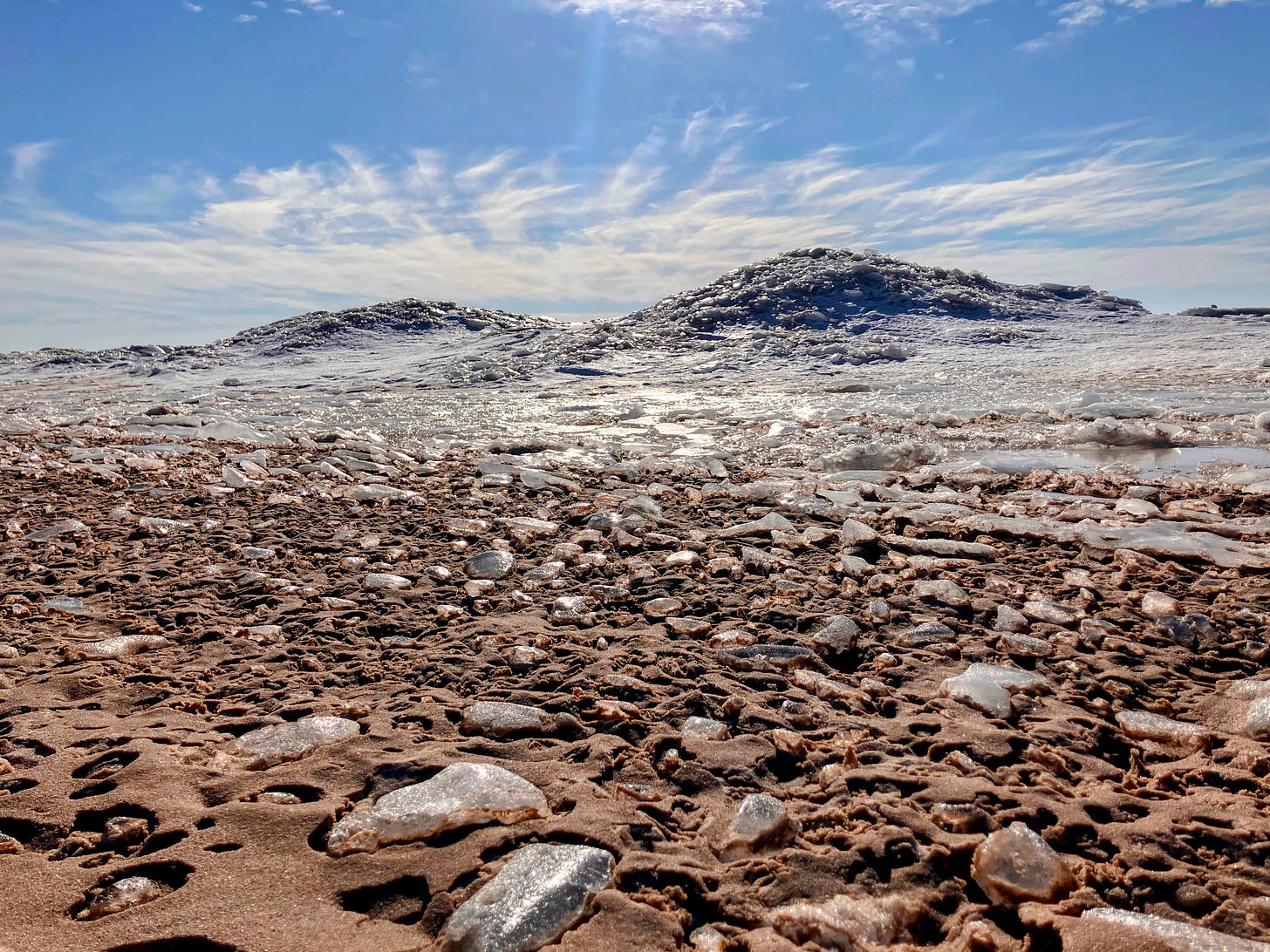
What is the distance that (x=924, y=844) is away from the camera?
1.29m

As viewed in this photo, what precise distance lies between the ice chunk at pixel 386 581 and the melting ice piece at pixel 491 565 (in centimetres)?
25

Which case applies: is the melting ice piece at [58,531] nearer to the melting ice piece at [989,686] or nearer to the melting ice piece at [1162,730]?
the melting ice piece at [989,686]

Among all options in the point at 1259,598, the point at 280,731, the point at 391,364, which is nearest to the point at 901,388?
the point at 1259,598

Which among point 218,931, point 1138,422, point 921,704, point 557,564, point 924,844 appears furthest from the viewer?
point 1138,422

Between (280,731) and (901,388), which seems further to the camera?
(901,388)

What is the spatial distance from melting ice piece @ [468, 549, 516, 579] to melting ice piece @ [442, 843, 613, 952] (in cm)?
165

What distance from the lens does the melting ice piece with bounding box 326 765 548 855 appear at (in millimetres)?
1301

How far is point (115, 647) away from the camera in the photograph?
211cm

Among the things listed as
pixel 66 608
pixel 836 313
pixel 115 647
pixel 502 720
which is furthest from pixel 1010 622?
pixel 836 313

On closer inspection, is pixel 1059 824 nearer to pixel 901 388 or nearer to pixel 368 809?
pixel 368 809

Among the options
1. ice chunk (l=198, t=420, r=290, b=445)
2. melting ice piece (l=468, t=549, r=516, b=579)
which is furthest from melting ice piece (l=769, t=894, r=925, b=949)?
ice chunk (l=198, t=420, r=290, b=445)

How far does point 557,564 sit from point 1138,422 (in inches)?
208

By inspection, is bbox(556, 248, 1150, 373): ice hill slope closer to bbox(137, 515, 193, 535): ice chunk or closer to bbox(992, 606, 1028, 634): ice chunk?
bbox(137, 515, 193, 535): ice chunk

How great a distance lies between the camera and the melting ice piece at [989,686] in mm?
1775
